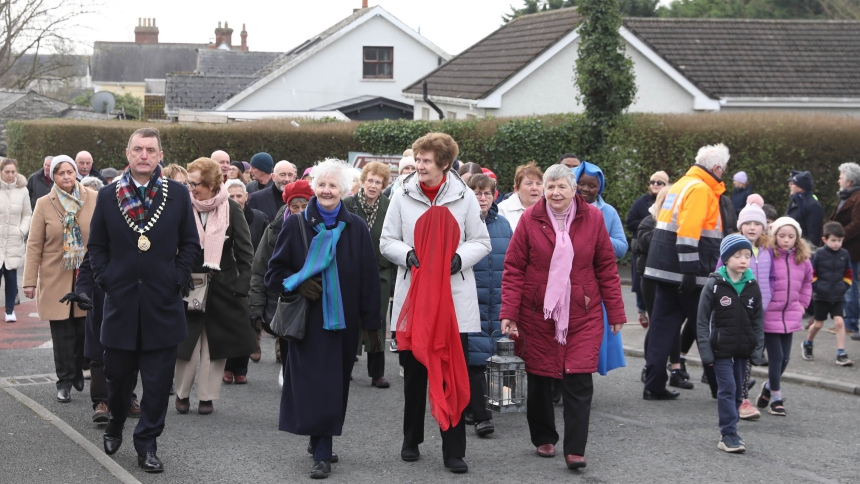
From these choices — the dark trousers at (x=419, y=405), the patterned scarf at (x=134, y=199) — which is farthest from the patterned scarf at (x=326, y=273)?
the patterned scarf at (x=134, y=199)

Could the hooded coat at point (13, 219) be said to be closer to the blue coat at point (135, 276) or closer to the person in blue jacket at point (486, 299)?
the blue coat at point (135, 276)

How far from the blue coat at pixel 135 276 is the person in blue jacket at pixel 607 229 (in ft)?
11.5

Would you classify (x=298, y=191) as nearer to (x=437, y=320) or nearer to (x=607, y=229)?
(x=437, y=320)

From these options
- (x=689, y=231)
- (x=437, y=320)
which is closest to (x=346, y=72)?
(x=689, y=231)

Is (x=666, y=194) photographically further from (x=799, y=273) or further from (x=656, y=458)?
(x=656, y=458)

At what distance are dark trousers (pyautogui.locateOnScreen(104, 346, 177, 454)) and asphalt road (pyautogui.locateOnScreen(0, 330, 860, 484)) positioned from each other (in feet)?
0.88

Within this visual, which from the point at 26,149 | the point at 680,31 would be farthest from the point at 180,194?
the point at 680,31

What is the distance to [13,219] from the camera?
12703 mm

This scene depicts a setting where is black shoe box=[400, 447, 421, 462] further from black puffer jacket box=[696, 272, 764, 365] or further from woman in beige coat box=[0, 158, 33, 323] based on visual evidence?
woman in beige coat box=[0, 158, 33, 323]

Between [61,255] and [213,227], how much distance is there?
140cm

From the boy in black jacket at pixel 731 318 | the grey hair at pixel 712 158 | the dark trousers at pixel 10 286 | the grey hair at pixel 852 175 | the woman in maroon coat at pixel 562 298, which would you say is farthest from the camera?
the dark trousers at pixel 10 286

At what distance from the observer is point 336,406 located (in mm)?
6309

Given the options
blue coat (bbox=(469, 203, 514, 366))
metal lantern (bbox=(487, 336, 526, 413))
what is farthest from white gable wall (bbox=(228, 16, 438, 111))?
metal lantern (bbox=(487, 336, 526, 413))

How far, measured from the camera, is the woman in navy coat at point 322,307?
629 cm
